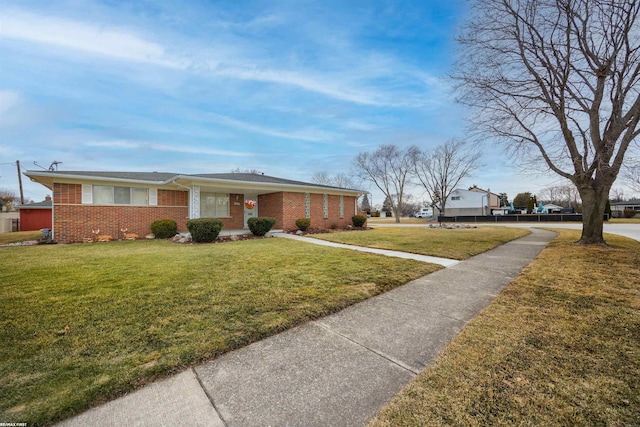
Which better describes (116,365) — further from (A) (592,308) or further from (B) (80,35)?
(B) (80,35)

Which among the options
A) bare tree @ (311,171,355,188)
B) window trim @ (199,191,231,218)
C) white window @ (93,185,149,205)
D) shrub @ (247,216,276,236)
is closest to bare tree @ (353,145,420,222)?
bare tree @ (311,171,355,188)

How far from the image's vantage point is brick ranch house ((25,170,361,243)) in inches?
432

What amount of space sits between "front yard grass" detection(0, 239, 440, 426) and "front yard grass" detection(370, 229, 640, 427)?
1694 mm

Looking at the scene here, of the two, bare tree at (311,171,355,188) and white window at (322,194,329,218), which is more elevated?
bare tree at (311,171,355,188)

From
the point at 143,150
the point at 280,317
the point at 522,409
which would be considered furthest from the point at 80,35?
the point at 143,150

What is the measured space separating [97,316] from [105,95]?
13.5 metres

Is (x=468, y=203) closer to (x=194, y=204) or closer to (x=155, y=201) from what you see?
(x=194, y=204)

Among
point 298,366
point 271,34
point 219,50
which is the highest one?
point 271,34

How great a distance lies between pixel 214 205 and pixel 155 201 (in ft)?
10.6

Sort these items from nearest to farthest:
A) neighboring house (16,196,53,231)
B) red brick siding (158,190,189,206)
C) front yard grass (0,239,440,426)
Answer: front yard grass (0,239,440,426)
red brick siding (158,190,189,206)
neighboring house (16,196,53,231)

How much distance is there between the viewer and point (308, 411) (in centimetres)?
178

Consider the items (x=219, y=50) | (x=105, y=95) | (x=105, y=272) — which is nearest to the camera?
(x=105, y=272)

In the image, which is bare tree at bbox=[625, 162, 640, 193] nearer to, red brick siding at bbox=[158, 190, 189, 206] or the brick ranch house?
the brick ranch house

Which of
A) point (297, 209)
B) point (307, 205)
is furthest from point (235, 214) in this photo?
point (307, 205)
